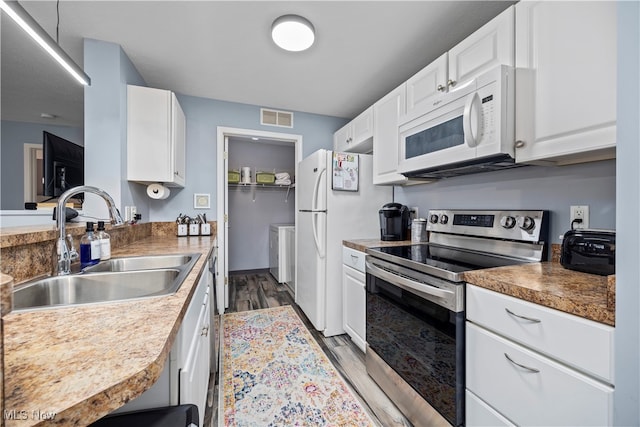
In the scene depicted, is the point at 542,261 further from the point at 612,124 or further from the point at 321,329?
the point at 321,329

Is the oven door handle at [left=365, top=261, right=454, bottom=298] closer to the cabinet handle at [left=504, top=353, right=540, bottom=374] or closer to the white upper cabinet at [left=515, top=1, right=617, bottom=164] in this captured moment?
the cabinet handle at [left=504, top=353, right=540, bottom=374]

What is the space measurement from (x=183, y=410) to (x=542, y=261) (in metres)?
1.68

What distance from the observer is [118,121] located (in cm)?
198

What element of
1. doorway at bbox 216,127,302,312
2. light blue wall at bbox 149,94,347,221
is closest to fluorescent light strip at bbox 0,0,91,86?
light blue wall at bbox 149,94,347,221

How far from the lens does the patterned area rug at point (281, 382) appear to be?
4.82 feet

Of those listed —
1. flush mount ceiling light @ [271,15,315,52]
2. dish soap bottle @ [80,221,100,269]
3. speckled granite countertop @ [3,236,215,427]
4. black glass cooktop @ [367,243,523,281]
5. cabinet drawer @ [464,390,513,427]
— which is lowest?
cabinet drawer @ [464,390,513,427]

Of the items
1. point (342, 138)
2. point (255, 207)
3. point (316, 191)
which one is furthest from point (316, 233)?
point (255, 207)

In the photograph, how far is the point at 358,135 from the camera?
2.69 m

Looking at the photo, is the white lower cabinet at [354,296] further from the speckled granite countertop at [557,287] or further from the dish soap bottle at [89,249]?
the dish soap bottle at [89,249]

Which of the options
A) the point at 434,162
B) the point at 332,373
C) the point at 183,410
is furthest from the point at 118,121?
the point at 332,373

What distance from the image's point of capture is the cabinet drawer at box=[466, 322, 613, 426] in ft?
2.54

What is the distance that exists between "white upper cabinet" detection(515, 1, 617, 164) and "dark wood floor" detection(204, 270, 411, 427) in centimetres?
151

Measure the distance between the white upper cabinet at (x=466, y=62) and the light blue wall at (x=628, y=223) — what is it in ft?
2.19

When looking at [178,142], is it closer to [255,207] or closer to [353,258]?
[353,258]
